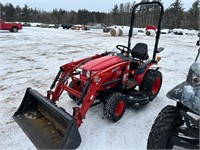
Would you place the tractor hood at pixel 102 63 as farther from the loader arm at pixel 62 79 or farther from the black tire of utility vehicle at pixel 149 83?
the black tire of utility vehicle at pixel 149 83

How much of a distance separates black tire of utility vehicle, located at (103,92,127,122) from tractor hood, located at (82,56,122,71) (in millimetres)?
499

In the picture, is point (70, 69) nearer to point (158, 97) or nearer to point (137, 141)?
point (137, 141)

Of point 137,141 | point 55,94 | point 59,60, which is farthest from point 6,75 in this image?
point 137,141

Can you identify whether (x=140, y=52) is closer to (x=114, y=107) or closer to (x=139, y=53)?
(x=139, y=53)

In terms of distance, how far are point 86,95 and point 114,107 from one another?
1.77 feet

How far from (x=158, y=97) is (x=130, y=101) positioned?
4.01ft

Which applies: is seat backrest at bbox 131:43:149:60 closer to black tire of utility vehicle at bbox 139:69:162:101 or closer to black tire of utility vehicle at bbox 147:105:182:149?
black tire of utility vehicle at bbox 139:69:162:101

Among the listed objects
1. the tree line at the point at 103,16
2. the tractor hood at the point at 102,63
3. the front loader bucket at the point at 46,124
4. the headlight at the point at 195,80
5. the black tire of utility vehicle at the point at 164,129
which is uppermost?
the tree line at the point at 103,16

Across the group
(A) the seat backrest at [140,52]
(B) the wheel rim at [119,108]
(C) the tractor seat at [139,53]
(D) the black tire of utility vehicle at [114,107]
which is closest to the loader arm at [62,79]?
(D) the black tire of utility vehicle at [114,107]

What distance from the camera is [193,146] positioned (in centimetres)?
202

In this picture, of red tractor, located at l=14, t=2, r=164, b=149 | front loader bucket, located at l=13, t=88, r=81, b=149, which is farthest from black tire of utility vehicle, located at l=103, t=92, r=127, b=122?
front loader bucket, located at l=13, t=88, r=81, b=149

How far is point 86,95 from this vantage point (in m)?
2.82

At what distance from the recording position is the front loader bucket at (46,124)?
237cm

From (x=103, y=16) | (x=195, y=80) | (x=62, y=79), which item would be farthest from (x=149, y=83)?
(x=103, y=16)
